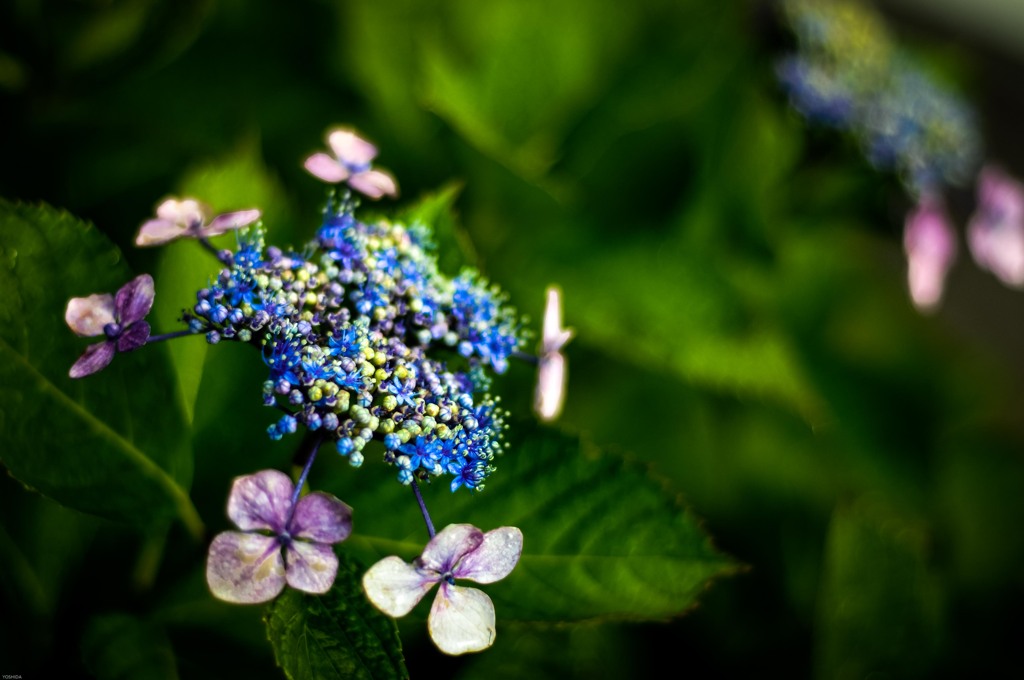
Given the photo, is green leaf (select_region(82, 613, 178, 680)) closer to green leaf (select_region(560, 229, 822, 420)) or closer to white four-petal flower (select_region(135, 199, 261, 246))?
white four-petal flower (select_region(135, 199, 261, 246))

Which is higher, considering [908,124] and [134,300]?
[908,124]

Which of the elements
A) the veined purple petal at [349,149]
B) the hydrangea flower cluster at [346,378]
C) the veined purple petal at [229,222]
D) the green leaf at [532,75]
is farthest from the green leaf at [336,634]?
the green leaf at [532,75]

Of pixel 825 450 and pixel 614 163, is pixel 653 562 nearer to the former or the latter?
pixel 614 163

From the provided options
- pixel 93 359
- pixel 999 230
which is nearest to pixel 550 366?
pixel 93 359

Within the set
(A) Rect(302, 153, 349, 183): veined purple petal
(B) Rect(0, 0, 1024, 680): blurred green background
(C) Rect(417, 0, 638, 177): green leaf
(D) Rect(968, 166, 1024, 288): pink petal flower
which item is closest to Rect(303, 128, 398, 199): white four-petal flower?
(A) Rect(302, 153, 349, 183): veined purple petal

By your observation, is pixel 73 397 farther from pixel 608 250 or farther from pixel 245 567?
pixel 608 250

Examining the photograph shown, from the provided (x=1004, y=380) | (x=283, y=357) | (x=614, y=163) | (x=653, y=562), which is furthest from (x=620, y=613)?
(x=1004, y=380)

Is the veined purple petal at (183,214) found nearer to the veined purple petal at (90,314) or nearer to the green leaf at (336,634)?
the veined purple petal at (90,314)
